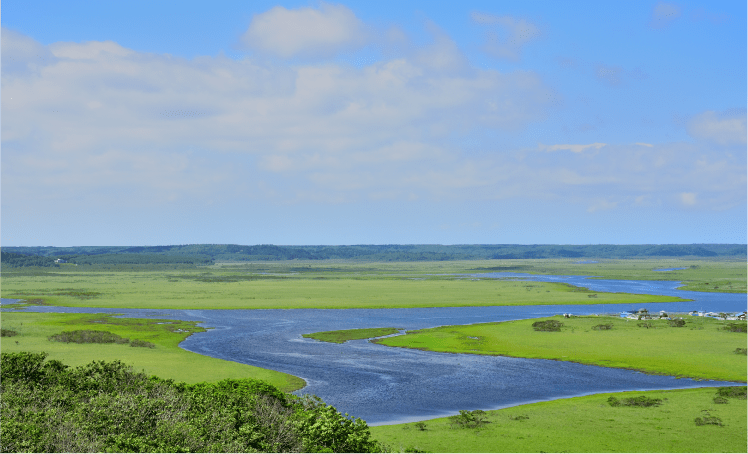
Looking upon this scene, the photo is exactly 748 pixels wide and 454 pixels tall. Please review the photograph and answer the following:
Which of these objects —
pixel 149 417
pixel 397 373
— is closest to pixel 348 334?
pixel 397 373

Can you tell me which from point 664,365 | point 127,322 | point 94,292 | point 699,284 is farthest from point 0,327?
point 699,284

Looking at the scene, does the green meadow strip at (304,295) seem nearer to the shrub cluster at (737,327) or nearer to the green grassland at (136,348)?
the green grassland at (136,348)

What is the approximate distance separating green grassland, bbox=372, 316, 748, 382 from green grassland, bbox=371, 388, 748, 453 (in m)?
14.9

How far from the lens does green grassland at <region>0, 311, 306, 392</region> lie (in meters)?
54.4

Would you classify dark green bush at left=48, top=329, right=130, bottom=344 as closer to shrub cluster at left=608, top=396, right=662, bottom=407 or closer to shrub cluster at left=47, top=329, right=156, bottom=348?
shrub cluster at left=47, top=329, right=156, bottom=348

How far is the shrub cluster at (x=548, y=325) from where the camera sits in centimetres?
8026

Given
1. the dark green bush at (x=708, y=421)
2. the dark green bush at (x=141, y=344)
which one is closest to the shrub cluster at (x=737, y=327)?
the dark green bush at (x=708, y=421)

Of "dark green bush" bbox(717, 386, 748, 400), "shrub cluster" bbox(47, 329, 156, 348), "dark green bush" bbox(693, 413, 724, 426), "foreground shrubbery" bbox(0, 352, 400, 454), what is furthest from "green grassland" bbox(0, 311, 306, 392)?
"dark green bush" bbox(717, 386, 748, 400)

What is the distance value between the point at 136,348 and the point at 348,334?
25042 millimetres

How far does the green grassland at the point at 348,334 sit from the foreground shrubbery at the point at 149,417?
129 feet

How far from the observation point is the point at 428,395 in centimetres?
4916

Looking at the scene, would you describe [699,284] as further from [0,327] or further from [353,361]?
[0,327]

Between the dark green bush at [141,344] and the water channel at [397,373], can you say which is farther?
the dark green bush at [141,344]

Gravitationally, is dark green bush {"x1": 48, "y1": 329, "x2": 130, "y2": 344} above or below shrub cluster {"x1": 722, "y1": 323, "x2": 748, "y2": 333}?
below
